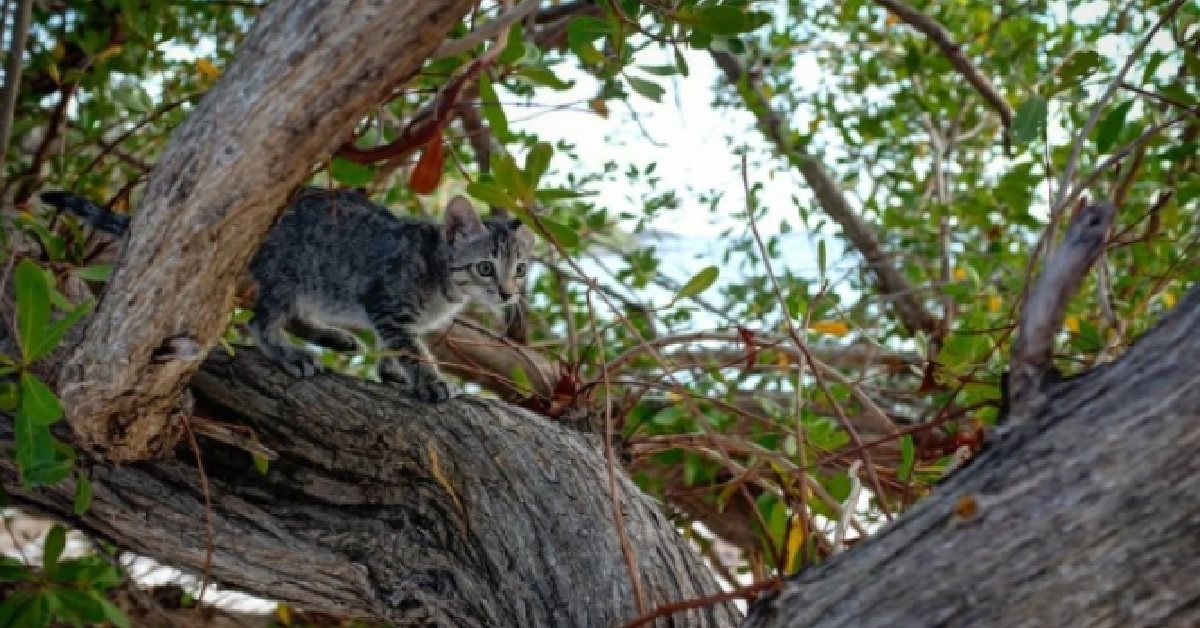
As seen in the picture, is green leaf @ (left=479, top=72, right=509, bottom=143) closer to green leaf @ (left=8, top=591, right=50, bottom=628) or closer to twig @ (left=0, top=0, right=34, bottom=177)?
twig @ (left=0, top=0, right=34, bottom=177)

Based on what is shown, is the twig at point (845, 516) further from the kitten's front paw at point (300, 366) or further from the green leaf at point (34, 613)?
the green leaf at point (34, 613)

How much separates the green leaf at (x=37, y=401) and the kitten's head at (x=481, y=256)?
1302 millimetres

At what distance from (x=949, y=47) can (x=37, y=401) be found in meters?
2.38

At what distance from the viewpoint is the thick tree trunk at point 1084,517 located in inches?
41.8

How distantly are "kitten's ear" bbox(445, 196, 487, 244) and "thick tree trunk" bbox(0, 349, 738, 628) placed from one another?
26.2 inches

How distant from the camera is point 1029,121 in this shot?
177 centimetres

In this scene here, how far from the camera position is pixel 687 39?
→ 73.1 inches

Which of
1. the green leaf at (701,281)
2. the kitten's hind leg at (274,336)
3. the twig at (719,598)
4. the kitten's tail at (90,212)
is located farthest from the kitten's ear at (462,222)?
the twig at (719,598)

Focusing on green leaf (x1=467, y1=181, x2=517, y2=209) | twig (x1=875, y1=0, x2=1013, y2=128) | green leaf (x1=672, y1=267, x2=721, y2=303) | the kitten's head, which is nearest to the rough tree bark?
green leaf (x1=467, y1=181, x2=517, y2=209)

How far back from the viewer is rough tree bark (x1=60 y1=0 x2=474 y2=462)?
126 cm

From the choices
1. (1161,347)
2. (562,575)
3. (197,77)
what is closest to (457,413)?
(562,575)

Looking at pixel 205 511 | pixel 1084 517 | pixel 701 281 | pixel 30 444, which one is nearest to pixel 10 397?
pixel 30 444

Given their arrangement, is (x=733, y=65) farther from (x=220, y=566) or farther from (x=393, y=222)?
(x=220, y=566)

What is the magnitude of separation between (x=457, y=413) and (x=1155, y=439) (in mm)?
1321
